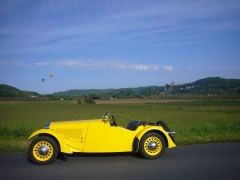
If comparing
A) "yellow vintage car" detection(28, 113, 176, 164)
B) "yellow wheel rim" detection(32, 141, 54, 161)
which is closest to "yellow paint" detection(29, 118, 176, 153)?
"yellow vintage car" detection(28, 113, 176, 164)

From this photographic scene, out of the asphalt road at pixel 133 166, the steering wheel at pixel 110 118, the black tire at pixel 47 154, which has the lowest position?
the asphalt road at pixel 133 166

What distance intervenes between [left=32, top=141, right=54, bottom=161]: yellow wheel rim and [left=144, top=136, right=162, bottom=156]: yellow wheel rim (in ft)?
7.62

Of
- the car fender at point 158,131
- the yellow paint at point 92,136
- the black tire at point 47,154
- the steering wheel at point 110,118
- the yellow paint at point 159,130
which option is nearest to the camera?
the black tire at point 47,154

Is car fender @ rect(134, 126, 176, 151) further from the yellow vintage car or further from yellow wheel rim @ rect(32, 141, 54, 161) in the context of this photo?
yellow wheel rim @ rect(32, 141, 54, 161)

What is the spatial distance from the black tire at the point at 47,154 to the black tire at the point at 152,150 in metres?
2.10

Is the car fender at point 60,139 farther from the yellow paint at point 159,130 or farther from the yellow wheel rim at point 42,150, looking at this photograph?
the yellow paint at point 159,130

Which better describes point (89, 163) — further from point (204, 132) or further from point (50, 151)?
point (204, 132)

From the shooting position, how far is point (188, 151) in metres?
9.17

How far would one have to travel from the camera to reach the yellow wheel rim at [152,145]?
8.33 m

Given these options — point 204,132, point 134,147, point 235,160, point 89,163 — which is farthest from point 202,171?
point 204,132

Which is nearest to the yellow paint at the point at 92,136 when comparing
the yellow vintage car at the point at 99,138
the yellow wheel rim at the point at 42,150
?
the yellow vintage car at the point at 99,138

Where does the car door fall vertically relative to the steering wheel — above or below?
below

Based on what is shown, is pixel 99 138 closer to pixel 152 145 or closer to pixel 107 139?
pixel 107 139

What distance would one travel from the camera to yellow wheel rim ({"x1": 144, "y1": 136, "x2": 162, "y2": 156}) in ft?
27.3
